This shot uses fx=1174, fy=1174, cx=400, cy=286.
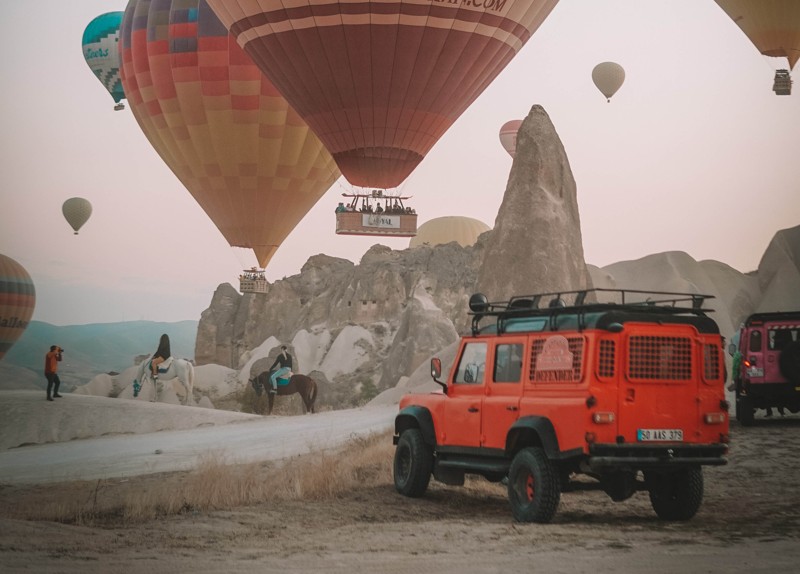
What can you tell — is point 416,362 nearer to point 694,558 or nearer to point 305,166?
point 305,166

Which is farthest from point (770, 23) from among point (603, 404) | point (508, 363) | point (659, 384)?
point (603, 404)

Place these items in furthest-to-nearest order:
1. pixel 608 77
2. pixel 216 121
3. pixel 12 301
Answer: pixel 608 77, pixel 216 121, pixel 12 301

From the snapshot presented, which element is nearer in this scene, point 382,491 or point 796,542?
point 796,542

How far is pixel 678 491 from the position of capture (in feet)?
42.0

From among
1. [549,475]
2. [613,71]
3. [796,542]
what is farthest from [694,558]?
[613,71]

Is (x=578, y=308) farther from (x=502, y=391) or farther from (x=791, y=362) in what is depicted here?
(x=791, y=362)

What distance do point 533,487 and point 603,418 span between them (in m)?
1.14

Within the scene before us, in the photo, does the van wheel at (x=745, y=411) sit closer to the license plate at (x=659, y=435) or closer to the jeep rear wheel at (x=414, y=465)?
the jeep rear wheel at (x=414, y=465)

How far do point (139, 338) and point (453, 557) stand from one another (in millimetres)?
38486

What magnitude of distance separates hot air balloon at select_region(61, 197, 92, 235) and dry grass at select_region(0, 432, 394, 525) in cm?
3088

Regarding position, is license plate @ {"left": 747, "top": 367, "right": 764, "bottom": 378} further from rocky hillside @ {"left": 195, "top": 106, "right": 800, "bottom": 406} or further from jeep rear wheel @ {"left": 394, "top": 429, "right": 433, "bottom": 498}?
rocky hillside @ {"left": 195, "top": 106, "right": 800, "bottom": 406}

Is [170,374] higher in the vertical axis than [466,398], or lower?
higher

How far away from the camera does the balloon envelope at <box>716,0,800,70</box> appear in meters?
45.4

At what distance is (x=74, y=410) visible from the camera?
26.8 metres
